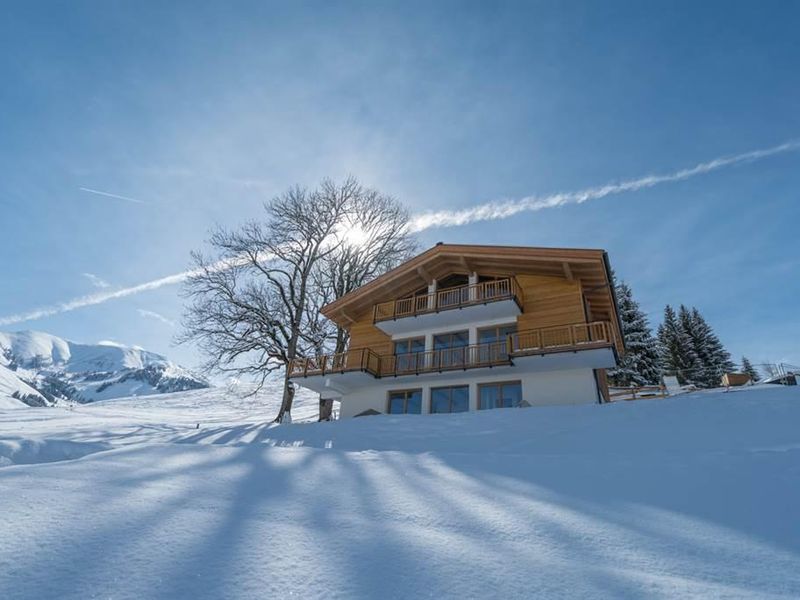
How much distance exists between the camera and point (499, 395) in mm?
15242

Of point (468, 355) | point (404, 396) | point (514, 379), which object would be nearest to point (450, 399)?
point (468, 355)

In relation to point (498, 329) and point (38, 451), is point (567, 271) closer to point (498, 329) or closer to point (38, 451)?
point (498, 329)

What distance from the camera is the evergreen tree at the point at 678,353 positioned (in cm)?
3241

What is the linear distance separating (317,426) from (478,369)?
20.9 ft

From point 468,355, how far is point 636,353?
18070mm

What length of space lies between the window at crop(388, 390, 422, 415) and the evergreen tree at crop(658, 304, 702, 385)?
2506 cm

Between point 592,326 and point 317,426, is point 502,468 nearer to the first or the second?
point 317,426

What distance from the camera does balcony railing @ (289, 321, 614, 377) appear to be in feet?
44.8

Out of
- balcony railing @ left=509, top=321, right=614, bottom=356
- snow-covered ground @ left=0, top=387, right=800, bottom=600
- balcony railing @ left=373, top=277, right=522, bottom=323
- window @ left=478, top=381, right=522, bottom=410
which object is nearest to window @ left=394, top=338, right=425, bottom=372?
balcony railing @ left=373, top=277, right=522, bottom=323

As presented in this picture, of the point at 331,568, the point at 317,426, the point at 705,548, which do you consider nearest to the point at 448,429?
the point at 317,426

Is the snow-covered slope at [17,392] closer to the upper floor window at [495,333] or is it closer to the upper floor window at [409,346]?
the upper floor window at [409,346]

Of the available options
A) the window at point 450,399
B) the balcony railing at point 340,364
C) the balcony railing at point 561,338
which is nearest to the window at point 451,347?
the window at point 450,399

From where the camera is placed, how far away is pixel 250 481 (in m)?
3.93

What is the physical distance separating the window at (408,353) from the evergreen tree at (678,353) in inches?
966
